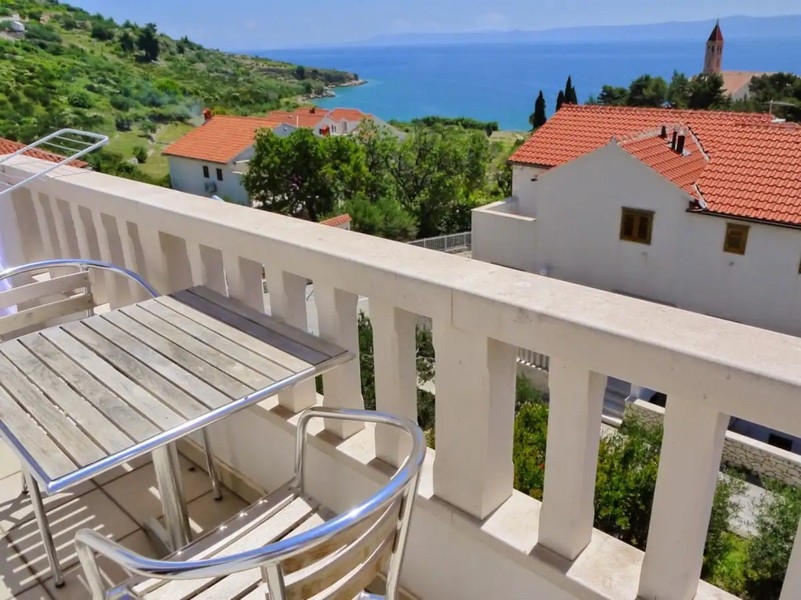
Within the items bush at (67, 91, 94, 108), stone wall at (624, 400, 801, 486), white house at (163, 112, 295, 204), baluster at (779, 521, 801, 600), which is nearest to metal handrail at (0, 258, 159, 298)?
baluster at (779, 521, 801, 600)

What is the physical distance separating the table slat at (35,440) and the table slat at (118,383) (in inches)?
5.8

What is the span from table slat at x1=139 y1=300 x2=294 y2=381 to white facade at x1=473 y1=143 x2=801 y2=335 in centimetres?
1533

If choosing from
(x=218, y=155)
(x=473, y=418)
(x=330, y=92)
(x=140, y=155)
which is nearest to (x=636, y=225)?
(x=473, y=418)

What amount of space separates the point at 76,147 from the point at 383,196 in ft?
91.5

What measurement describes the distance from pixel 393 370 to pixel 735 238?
52.2ft

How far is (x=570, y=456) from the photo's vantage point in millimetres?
1412

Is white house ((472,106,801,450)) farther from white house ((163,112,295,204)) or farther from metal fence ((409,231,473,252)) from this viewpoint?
white house ((163,112,295,204))

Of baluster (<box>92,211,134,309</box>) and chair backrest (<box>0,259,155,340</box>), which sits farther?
baluster (<box>92,211,134,309</box>)

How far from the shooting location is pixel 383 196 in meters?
31.1

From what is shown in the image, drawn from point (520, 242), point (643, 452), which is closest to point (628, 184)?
point (520, 242)

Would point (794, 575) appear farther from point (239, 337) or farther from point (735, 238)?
point (735, 238)

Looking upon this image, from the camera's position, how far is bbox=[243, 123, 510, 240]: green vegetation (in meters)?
29.3

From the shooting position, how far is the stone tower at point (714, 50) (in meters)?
65.1

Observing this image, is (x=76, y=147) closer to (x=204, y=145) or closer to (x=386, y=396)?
(x=386, y=396)
